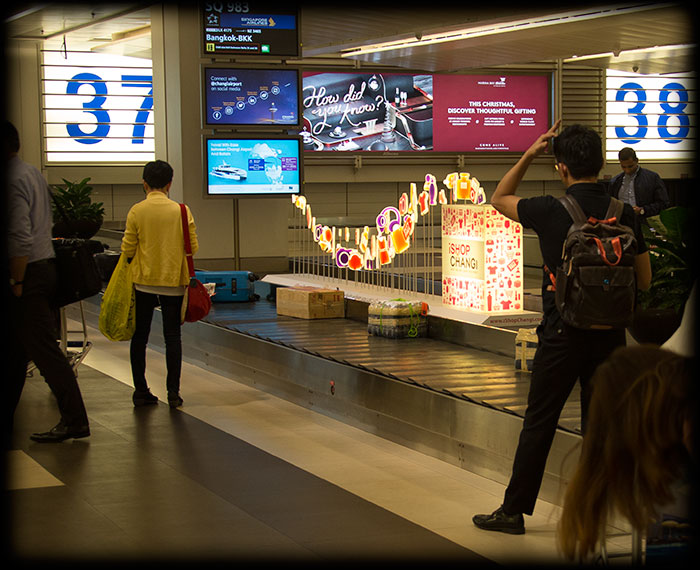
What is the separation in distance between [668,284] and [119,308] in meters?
3.08

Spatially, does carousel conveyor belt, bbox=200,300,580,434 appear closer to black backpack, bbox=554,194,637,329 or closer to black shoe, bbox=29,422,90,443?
black backpack, bbox=554,194,637,329

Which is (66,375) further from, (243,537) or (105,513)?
(243,537)

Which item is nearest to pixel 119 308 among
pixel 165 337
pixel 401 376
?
pixel 165 337

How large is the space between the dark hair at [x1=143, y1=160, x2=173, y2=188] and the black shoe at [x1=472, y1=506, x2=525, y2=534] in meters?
3.16

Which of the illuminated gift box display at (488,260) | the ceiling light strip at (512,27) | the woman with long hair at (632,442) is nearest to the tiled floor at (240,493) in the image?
the woman with long hair at (632,442)

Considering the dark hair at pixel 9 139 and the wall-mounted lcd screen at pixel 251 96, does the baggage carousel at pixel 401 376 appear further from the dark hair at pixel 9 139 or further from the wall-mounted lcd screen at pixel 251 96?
the wall-mounted lcd screen at pixel 251 96

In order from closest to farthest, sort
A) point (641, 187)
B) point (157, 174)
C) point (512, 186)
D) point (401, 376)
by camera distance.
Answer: point (512, 186), point (401, 376), point (157, 174), point (641, 187)

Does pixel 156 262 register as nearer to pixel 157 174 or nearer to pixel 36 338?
pixel 157 174

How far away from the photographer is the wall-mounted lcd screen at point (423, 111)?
2111 cm

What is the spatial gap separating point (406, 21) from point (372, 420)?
7.64 meters

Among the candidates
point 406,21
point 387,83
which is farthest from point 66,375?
point 387,83

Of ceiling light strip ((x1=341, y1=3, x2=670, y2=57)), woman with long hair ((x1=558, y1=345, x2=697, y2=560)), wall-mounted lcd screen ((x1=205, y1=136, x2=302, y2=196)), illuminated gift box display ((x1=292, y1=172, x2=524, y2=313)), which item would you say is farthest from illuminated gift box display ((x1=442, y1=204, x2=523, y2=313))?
woman with long hair ((x1=558, y1=345, x2=697, y2=560))

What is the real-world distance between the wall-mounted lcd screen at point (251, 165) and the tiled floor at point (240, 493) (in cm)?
520

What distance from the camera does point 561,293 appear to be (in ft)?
11.4
